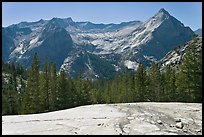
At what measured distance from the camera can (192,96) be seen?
4391 cm

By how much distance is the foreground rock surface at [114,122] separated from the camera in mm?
11258

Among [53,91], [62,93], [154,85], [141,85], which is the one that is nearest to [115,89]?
[154,85]

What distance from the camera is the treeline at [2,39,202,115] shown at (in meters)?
44.1

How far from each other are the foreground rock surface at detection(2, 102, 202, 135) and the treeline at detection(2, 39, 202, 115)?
2925 centimetres

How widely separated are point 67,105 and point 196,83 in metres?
22.9

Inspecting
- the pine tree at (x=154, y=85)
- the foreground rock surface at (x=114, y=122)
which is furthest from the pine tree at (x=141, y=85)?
the foreground rock surface at (x=114, y=122)

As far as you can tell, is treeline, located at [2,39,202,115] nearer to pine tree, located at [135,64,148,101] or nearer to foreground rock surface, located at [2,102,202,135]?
pine tree, located at [135,64,148,101]

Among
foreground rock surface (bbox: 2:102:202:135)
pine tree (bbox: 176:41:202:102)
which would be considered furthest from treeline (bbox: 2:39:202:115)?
foreground rock surface (bbox: 2:102:202:135)

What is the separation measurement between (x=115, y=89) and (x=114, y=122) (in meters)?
55.1

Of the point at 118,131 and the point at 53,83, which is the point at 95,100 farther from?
the point at 118,131

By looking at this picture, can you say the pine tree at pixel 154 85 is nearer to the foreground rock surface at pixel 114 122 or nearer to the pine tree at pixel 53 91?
the pine tree at pixel 53 91

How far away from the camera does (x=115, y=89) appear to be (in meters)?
67.3

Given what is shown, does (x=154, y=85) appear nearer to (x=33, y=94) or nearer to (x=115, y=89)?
(x=115, y=89)

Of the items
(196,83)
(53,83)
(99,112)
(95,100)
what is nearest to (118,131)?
(99,112)
